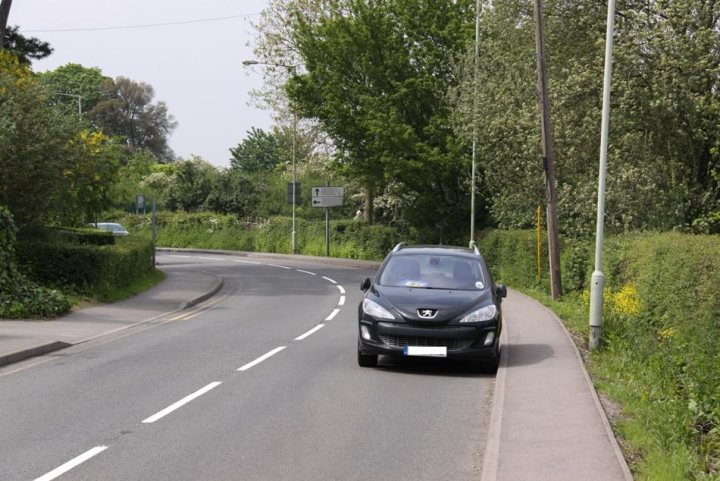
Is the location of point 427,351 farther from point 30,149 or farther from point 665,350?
point 30,149

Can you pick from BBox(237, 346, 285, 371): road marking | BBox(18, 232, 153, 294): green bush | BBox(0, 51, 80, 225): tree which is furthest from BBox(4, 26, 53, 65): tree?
BBox(237, 346, 285, 371): road marking

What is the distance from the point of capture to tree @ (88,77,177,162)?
316ft

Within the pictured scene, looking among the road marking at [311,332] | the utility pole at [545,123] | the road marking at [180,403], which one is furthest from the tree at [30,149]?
the road marking at [180,403]

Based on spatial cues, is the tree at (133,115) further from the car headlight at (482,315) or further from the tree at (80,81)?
the car headlight at (482,315)

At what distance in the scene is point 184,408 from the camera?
9.57 m

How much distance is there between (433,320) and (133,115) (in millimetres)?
91290

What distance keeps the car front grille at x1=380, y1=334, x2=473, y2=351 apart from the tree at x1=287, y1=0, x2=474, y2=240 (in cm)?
2267

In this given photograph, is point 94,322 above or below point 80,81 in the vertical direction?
below

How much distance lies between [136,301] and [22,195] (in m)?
3.60

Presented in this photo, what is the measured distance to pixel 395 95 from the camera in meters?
35.8

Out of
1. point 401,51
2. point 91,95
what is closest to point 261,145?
point 91,95

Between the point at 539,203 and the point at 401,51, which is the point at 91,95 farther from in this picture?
the point at 539,203

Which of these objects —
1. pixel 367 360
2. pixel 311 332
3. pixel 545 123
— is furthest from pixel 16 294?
pixel 545 123

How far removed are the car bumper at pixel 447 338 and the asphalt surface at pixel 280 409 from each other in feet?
1.18
